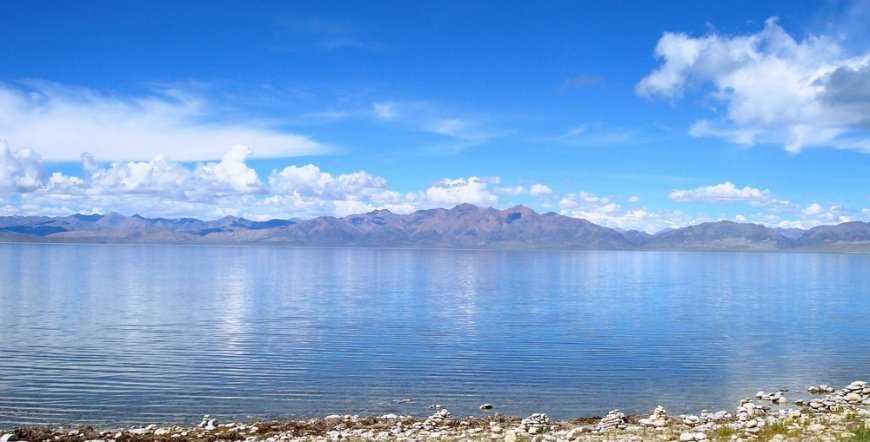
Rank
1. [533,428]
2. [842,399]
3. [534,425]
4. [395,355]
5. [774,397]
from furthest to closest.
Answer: [395,355]
[774,397]
[842,399]
[534,425]
[533,428]

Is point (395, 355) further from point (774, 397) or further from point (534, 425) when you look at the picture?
point (774, 397)

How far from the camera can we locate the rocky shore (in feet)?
70.2

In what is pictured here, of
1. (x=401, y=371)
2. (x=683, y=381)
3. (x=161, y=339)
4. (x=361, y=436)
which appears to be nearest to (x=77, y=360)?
(x=161, y=339)

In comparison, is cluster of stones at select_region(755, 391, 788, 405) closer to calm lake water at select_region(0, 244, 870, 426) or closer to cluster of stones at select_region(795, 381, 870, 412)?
cluster of stones at select_region(795, 381, 870, 412)

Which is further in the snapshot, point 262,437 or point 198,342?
point 198,342

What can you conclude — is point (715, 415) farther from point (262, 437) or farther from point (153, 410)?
point (153, 410)

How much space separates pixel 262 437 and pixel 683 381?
23.2 metres

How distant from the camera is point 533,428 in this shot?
2389cm

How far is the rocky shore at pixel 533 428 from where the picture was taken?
21391 millimetres

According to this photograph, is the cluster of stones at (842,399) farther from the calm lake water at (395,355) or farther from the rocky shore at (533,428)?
the calm lake water at (395,355)

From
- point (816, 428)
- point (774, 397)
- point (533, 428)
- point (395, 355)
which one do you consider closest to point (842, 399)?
point (774, 397)

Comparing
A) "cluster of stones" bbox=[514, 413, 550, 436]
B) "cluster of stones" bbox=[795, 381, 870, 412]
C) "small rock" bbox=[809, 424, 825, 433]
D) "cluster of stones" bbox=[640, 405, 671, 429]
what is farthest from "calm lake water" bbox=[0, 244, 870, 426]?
"small rock" bbox=[809, 424, 825, 433]

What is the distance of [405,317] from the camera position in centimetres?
6519

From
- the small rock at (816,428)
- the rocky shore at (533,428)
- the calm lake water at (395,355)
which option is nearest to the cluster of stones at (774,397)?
the rocky shore at (533,428)
